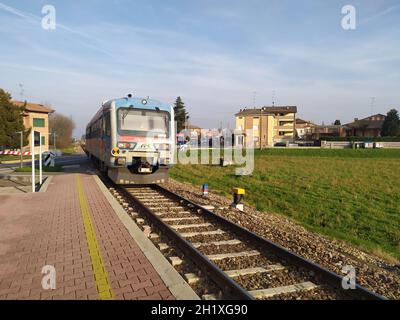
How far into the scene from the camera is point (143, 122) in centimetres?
1145

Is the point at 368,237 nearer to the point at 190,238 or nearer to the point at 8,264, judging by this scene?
the point at 190,238

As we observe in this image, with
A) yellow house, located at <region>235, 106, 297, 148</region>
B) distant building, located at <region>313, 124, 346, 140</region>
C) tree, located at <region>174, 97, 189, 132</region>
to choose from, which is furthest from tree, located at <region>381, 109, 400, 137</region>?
tree, located at <region>174, 97, 189, 132</region>

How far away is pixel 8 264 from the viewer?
178 inches

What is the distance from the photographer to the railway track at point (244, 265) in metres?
3.93

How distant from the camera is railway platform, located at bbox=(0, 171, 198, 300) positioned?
12.2 feet

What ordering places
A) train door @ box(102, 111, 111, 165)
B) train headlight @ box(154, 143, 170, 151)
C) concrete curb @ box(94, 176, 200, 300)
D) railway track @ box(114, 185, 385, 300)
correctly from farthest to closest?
train headlight @ box(154, 143, 170, 151)
train door @ box(102, 111, 111, 165)
railway track @ box(114, 185, 385, 300)
concrete curb @ box(94, 176, 200, 300)

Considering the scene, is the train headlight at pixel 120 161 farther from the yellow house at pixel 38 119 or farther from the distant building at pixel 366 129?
the distant building at pixel 366 129

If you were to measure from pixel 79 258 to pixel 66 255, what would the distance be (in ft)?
0.92

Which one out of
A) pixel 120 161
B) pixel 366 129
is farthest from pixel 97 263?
pixel 366 129

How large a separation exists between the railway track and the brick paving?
668mm

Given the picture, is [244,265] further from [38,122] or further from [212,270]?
[38,122]

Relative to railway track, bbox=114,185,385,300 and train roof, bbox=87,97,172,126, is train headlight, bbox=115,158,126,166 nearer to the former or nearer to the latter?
train roof, bbox=87,97,172,126
